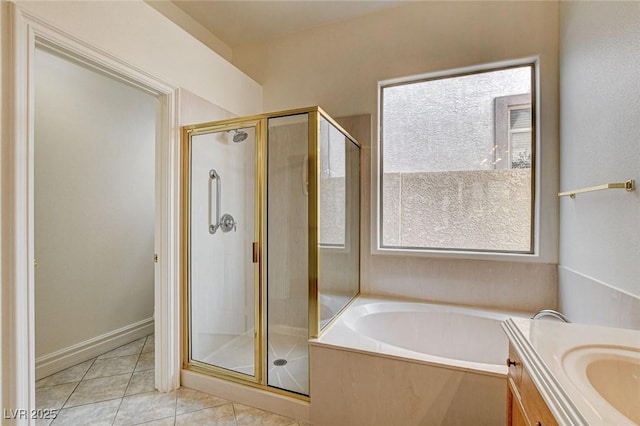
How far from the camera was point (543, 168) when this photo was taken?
6.93 feet

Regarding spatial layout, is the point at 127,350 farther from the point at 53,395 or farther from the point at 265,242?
the point at 265,242

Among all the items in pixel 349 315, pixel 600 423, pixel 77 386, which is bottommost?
pixel 77 386

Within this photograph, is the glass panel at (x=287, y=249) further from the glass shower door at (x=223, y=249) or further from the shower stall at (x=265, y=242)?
the glass shower door at (x=223, y=249)

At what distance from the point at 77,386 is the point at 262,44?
10.6 ft

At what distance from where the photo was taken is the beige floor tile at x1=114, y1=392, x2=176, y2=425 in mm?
1744

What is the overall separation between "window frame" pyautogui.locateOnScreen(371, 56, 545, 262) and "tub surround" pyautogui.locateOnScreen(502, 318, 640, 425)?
1244 millimetres

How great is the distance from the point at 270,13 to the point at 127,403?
313 centimetres

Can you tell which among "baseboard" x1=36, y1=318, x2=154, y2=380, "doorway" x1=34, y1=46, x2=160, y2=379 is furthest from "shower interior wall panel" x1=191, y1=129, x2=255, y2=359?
"baseboard" x1=36, y1=318, x2=154, y2=380

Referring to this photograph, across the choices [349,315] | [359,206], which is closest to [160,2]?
[359,206]

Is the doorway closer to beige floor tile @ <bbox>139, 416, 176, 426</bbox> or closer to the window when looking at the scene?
beige floor tile @ <bbox>139, 416, 176, 426</bbox>

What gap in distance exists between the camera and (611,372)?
0.85 metres

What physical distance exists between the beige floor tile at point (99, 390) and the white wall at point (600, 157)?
284 cm

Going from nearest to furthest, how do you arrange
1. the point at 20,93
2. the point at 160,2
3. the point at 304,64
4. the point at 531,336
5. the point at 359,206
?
the point at 531,336 < the point at 20,93 < the point at 160,2 < the point at 359,206 < the point at 304,64

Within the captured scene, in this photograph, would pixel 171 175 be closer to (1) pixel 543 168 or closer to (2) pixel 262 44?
(2) pixel 262 44
